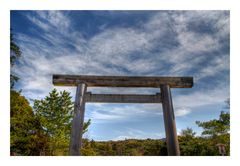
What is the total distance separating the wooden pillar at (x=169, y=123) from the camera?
4219 millimetres

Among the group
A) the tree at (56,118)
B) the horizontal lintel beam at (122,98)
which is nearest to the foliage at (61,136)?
the tree at (56,118)

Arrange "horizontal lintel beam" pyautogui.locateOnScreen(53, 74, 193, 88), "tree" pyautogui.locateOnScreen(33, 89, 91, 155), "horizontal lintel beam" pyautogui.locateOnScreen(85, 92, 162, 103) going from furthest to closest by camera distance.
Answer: "tree" pyautogui.locateOnScreen(33, 89, 91, 155)
"horizontal lintel beam" pyautogui.locateOnScreen(85, 92, 162, 103)
"horizontal lintel beam" pyautogui.locateOnScreen(53, 74, 193, 88)

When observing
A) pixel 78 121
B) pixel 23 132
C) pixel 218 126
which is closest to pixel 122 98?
pixel 78 121

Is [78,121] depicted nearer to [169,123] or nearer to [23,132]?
[169,123]

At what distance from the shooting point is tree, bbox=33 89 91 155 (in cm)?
1273

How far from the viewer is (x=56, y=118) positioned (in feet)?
44.6

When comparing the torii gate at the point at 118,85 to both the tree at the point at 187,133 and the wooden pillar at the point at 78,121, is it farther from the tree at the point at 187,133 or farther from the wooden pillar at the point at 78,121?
the tree at the point at 187,133

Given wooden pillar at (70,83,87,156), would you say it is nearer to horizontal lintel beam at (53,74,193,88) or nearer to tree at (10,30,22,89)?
horizontal lintel beam at (53,74,193,88)

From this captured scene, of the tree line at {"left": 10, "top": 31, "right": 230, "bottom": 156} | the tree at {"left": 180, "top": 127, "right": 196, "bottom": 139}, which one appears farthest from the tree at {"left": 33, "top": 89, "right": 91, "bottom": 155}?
the tree at {"left": 180, "top": 127, "right": 196, "bottom": 139}

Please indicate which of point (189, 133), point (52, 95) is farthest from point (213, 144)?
point (52, 95)

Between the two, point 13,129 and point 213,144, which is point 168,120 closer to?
point 213,144

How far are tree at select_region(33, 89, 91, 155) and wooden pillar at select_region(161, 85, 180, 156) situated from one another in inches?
373

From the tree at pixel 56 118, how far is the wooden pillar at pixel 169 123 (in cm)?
948
